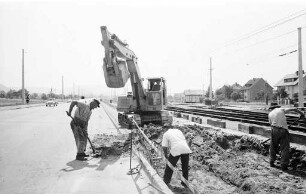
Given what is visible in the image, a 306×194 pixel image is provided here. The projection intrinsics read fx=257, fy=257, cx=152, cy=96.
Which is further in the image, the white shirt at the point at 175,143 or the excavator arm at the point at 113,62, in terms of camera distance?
the excavator arm at the point at 113,62

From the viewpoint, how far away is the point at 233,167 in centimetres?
718

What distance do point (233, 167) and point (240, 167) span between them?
0.61 feet

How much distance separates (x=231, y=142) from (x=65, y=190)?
7170 mm

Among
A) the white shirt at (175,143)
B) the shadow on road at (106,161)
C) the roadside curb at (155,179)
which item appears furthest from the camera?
the shadow on road at (106,161)

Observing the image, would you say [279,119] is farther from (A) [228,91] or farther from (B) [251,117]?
(A) [228,91]

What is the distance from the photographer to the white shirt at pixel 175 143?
17.5 feet

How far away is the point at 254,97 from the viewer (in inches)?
3573

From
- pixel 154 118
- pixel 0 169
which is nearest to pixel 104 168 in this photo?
pixel 0 169

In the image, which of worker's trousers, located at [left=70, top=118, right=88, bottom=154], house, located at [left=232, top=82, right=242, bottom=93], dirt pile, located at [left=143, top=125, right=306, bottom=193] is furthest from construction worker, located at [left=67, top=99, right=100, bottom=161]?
house, located at [left=232, top=82, right=242, bottom=93]

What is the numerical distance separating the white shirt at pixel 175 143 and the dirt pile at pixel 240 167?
949 millimetres

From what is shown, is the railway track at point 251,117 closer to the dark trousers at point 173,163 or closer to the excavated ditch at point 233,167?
the excavated ditch at point 233,167

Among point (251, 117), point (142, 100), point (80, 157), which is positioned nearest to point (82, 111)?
point (80, 157)

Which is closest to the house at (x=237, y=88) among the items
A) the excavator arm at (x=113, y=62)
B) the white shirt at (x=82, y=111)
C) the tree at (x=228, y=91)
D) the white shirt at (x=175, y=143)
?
the tree at (x=228, y=91)

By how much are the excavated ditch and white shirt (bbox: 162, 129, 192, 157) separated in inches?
36.4
